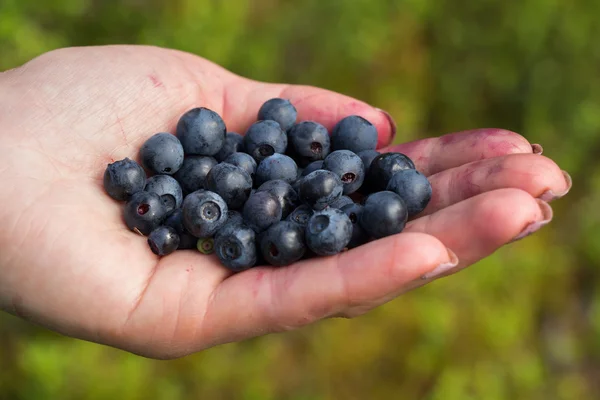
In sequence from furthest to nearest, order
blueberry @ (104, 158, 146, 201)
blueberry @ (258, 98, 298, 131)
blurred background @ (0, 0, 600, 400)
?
1. blurred background @ (0, 0, 600, 400)
2. blueberry @ (258, 98, 298, 131)
3. blueberry @ (104, 158, 146, 201)

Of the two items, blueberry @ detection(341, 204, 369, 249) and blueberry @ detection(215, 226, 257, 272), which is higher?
blueberry @ detection(341, 204, 369, 249)

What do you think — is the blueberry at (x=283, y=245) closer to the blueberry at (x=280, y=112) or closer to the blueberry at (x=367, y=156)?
the blueberry at (x=367, y=156)

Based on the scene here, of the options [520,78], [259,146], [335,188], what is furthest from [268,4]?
[335,188]

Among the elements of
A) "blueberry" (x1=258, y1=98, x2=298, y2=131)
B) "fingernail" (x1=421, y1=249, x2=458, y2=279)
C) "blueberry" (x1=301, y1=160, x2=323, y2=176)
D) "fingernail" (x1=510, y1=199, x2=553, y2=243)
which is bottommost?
"blueberry" (x1=301, y1=160, x2=323, y2=176)

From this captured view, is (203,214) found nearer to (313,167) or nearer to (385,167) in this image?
(313,167)

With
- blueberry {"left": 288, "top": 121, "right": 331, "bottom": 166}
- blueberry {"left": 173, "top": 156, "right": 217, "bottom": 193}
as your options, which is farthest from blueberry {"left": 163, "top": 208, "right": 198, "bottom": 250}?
blueberry {"left": 288, "top": 121, "right": 331, "bottom": 166}

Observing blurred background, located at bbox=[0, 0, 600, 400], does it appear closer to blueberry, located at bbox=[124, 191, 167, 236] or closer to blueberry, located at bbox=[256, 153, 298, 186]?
blueberry, located at bbox=[124, 191, 167, 236]

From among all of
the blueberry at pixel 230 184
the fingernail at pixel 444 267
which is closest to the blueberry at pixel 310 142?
the blueberry at pixel 230 184

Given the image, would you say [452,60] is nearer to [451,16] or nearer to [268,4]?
[451,16]

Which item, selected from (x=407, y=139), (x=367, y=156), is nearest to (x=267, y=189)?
(x=367, y=156)
